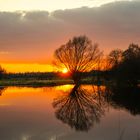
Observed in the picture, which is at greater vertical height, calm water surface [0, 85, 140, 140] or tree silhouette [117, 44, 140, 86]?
tree silhouette [117, 44, 140, 86]

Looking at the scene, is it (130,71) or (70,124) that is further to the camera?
(130,71)

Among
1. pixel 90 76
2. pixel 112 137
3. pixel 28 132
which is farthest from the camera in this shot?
pixel 90 76

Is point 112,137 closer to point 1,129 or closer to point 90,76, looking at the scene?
point 1,129

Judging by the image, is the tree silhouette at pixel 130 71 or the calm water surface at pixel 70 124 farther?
the tree silhouette at pixel 130 71

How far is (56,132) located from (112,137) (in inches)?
131

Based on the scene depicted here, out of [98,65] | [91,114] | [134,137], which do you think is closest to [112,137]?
[134,137]

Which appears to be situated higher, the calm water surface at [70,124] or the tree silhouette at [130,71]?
the tree silhouette at [130,71]

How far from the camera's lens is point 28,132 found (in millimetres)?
18094

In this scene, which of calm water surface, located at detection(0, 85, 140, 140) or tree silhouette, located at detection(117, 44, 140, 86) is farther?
tree silhouette, located at detection(117, 44, 140, 86)

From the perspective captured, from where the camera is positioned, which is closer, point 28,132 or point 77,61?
point 28,132

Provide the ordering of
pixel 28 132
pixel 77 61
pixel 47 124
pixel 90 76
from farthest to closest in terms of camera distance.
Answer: pixel 90 76 < pixel 77 61 < pixel 47 124 < pixel 28 132

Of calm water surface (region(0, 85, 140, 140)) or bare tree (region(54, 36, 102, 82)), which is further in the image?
bare tree (region(54, 36, 102, 82))

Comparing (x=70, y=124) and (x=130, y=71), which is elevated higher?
(x=130, y=71)

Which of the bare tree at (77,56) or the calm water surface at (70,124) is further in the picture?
the bare tree at (77,56)
